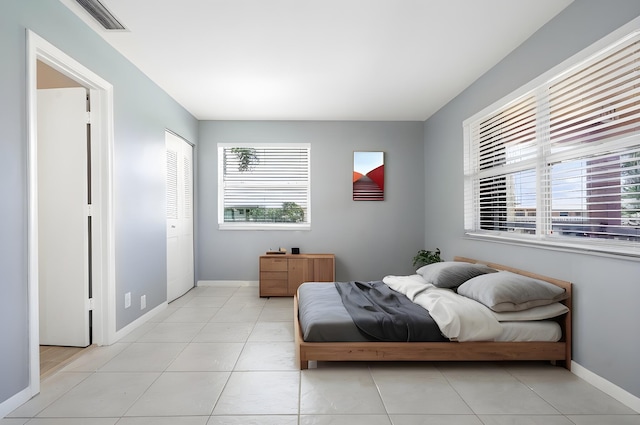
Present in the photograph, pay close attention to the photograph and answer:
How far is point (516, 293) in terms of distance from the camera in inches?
105

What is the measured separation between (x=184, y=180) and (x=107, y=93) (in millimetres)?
2128

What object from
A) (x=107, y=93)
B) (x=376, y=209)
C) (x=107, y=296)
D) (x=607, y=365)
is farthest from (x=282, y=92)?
(x=607, y=365)

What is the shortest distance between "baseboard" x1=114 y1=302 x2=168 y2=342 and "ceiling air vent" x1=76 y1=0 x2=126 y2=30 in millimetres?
2683

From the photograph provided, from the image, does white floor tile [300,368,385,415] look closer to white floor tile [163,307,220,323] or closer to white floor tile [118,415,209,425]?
white floor tile [118,415,209,425]

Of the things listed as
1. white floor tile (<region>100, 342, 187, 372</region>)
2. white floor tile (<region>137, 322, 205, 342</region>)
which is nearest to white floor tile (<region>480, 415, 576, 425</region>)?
white floor tile (<region>100, 342, 187, 372</region>)

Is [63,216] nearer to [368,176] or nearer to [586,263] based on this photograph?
[368,176]

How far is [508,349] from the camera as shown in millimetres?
2668

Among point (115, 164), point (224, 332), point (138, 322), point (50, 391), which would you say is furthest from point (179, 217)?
point (50, 391)

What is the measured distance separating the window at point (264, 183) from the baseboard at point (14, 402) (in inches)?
149

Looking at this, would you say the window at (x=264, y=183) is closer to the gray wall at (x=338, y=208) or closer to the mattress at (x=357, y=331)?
the gray wall at (x=338, y=208)

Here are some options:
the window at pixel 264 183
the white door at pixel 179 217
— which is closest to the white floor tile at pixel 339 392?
the white door at pixel 179 217

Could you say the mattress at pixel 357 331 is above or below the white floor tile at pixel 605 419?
above

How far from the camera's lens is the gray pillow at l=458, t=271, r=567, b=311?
2.63 meters

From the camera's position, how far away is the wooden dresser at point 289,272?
5102mm
